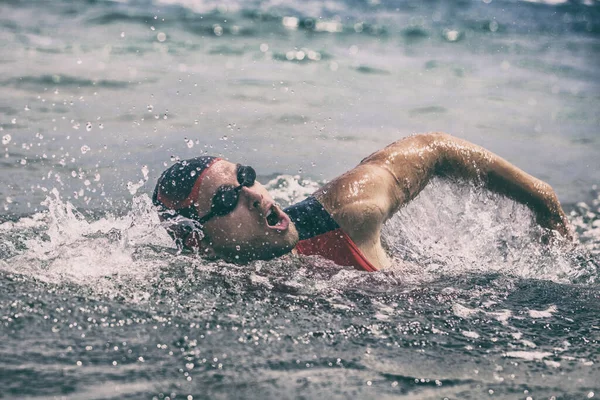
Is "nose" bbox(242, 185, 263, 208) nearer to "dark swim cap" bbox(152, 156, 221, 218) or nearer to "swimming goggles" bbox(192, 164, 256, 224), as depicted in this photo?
"swimming goggles" bbox(192, 164, 256, 224)

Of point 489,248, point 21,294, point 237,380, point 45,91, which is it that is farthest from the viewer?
point 45,91

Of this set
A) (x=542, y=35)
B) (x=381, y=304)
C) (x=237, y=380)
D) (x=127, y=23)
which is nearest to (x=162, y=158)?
(x=381, y=304)

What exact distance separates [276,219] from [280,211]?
0.17ft

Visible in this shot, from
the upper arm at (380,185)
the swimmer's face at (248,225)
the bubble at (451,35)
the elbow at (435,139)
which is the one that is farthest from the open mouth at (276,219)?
the bubble at (451,35)

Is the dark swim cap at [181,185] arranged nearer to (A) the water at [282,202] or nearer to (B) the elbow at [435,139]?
(A) the water at [282,202]

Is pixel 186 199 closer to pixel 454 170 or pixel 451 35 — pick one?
pixel 454 170

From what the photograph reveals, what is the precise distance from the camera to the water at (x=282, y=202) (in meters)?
3.42

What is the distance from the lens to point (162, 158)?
7.61 meters

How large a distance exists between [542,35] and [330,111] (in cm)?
790

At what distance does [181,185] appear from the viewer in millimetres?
4371

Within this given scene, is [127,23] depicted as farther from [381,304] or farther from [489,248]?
[381,304]

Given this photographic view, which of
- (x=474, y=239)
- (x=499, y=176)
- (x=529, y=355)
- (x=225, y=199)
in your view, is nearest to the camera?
(x=529, y=355)

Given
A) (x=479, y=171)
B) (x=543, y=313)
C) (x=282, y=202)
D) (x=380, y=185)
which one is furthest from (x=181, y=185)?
(x=282, y=202)

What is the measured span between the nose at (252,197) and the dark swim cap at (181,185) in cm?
26
